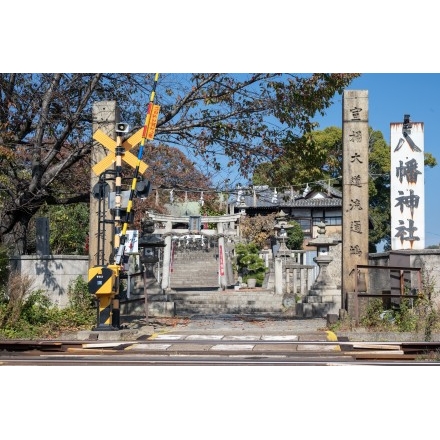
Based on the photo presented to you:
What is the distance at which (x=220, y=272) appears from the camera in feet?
91.8

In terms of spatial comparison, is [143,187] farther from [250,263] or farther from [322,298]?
[250,263]

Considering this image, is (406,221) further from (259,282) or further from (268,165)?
(259,282)

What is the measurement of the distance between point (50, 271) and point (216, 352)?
204 inches

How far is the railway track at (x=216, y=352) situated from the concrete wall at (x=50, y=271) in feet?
9.55

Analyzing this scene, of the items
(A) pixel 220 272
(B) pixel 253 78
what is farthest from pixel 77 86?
(A) pixel 220 272

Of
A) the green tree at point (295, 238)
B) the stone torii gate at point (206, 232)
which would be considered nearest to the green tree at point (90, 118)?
the stone torii gate at point (206, 232)

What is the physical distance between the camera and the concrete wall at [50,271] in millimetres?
12875

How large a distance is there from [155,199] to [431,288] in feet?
51.0

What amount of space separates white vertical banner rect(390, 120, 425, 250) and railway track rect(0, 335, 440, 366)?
3346 mm

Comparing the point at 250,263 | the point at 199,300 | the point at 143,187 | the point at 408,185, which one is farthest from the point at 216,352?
the point at 250,263

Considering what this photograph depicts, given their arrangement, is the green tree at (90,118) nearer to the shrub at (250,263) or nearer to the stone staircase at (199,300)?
the stone staircase at (199,300)

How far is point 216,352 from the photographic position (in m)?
8.88

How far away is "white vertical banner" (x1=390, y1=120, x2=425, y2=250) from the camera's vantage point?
12.3 meters

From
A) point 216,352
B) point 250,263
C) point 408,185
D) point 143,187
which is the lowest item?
point 216,352
